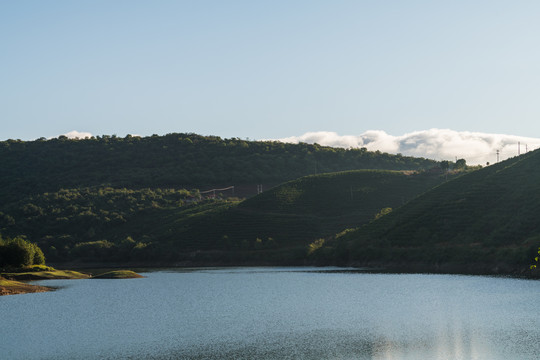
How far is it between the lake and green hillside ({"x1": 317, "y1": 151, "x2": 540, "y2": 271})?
21.2m

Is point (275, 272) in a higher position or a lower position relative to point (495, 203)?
lower

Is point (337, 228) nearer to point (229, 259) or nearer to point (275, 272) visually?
point (229, 259)

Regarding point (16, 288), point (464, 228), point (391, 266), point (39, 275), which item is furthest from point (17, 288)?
point (464, 228)

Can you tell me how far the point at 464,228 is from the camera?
14725 centimetres

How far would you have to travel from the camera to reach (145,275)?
14288 centimetres

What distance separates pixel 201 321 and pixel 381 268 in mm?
80429

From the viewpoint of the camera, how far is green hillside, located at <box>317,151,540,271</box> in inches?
5197

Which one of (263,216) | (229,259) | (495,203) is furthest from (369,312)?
(263,216)

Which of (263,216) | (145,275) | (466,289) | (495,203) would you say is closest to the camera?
(466,289)

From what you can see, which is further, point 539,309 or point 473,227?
point 473,227

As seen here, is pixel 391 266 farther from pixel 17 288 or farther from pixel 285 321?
pixel 285 321

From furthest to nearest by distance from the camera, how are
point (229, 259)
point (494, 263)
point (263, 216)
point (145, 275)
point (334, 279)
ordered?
point (263, 216)
point (229, 259)
point (145, 275)
point (494, 263)
point (334, 279)

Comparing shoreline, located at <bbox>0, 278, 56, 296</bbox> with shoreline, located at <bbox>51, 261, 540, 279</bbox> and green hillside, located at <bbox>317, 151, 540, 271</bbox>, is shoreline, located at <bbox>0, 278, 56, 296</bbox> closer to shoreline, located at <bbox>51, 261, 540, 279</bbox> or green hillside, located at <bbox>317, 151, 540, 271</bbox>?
shoreline, located at <bbox>51, 261, 540, 279</bbox>

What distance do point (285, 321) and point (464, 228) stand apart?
88.1m
